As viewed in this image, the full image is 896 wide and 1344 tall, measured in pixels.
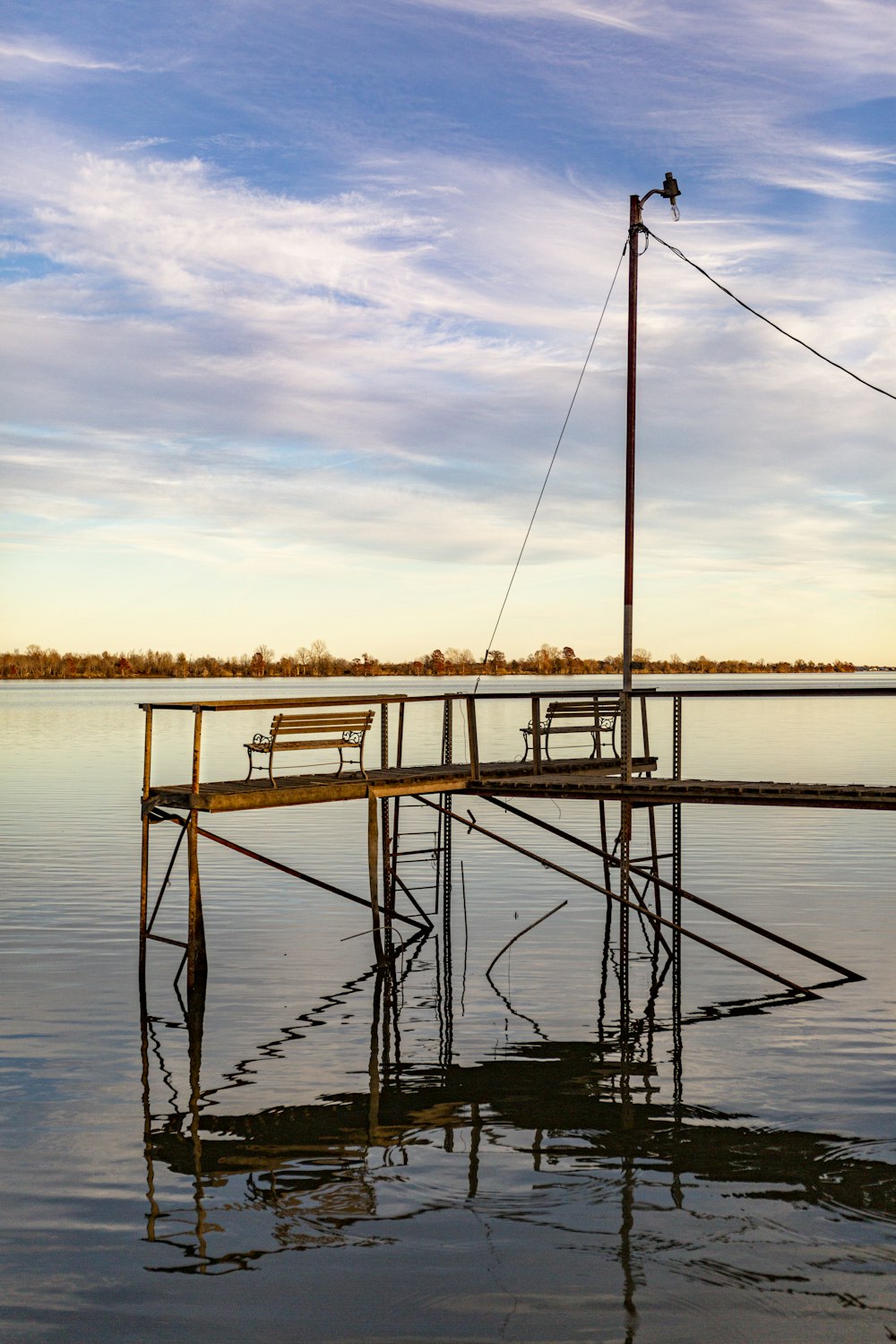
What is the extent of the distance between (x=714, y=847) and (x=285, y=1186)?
Answer: 21.6 metres

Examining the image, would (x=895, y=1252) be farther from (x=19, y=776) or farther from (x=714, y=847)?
(x=19, y=776)

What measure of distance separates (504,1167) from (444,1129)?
→ 115 centimetres

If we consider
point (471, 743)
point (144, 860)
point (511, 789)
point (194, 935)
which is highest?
point (471, 743)

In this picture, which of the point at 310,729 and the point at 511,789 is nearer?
the point at 310,729

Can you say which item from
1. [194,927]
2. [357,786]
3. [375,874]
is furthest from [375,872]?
[194,927]

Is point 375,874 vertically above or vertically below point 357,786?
below

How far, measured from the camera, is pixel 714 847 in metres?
30.2

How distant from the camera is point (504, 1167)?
10234 mm

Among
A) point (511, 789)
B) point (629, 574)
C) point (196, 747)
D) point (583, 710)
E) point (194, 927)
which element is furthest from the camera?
point (583, 710)

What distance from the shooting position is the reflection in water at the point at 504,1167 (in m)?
8.74

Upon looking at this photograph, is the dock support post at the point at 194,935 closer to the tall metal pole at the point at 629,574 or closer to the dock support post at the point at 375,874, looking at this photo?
the dock support post at the point at 375,874


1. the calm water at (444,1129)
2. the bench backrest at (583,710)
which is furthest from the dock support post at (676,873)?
the bench backrest at (583,710)

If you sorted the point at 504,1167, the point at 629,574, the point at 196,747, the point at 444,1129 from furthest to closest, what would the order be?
the point at 629,574 < the point at 196,747 < the point at 444,1129 < the point at 504,1167

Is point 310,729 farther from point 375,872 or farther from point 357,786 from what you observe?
point 375,872
